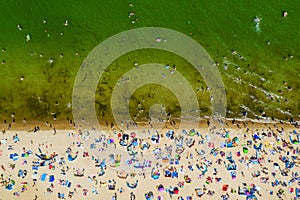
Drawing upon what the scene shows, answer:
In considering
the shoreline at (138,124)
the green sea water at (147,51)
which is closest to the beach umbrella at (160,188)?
the shoreline at (138,124)

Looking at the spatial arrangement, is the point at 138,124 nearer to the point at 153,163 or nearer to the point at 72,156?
the point at 153,163

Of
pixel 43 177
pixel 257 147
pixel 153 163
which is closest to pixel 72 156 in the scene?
pixel 43 177

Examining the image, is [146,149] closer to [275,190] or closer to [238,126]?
[238,126]

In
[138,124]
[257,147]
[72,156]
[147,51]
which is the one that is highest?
[147,51]

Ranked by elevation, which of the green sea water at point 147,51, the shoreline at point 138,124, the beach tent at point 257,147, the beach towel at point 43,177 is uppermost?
the green sea water at point 147,51

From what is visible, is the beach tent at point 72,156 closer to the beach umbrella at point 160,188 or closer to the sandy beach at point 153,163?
the sandy beach at point 153,163

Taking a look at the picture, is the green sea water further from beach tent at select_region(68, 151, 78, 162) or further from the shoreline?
beach tent at select_region(68, 151, 78, 162)

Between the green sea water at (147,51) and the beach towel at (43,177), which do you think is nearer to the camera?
the beach towel at (43,177)
